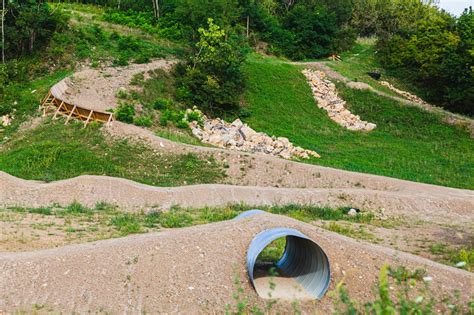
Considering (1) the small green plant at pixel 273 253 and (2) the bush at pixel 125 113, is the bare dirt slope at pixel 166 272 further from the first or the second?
(2) the bush at pixel 125 113

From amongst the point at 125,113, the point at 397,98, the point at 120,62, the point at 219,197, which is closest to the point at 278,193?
the point at 219,197

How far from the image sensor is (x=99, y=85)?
90.5 ft

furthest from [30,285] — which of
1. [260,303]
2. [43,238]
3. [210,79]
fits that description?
[210,79]

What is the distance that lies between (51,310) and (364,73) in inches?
1313

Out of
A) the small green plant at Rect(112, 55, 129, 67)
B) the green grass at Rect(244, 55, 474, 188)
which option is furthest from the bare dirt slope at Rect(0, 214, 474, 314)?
the small green plant at Rect(112, 55, 129, 67)

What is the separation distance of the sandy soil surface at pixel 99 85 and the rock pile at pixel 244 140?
430cm

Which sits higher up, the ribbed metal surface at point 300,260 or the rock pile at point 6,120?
the ribbed metal surface at point 300,260

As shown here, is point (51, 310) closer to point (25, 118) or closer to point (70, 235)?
point (70, 235)

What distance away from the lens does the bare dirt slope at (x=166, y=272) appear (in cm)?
863

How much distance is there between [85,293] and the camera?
8773 millimetres

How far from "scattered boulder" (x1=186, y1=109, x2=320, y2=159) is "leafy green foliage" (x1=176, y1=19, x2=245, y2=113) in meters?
1.65

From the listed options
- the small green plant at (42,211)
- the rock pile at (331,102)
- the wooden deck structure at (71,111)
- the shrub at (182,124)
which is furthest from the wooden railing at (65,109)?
the rock pile at (331,102)

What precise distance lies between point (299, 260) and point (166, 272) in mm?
2638

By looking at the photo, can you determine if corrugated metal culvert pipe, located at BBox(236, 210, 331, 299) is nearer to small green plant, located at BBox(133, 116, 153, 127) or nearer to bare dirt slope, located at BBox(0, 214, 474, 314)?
bare dirt slope, located at BBox(0, 214, 474, 314)
